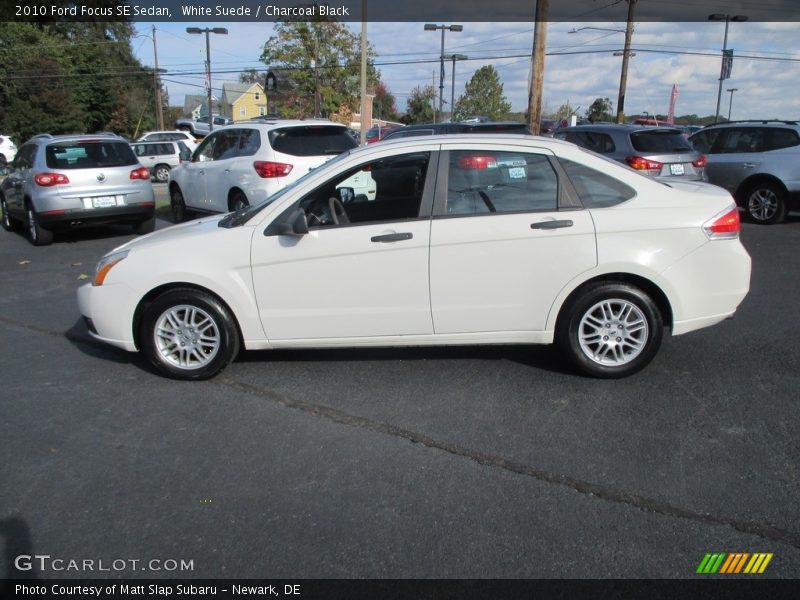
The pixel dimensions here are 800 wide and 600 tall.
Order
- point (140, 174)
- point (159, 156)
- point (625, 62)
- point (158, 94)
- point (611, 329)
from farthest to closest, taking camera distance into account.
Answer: point (158, 94) → point (625, 62) → point (159, 156) → point (140, 174) → point (611, 329)

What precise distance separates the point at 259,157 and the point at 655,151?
21.1 feet

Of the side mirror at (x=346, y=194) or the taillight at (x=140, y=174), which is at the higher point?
the side mirror at (x=346, y=194)

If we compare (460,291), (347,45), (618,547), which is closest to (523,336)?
(460,291)

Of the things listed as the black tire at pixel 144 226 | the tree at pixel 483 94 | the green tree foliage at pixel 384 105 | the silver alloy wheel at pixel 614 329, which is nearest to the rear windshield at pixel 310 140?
the black tire at pixel 144 226

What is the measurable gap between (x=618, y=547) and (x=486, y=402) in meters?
1.63

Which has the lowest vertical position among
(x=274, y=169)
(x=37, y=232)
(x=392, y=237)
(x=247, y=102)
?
(x=37, y=232)

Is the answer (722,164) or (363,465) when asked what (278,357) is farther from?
(722,164)

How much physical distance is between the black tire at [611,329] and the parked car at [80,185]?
8.38 metres

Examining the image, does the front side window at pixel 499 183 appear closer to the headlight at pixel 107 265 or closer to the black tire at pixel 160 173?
the headlight at pixel 107 265

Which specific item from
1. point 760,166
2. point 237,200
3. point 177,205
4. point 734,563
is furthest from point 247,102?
point 734,563

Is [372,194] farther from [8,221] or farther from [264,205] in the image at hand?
[8,221]

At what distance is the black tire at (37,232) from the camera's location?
421 inches

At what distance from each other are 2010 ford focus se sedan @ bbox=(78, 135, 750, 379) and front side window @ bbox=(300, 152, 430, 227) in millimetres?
11

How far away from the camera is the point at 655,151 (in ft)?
36.5
